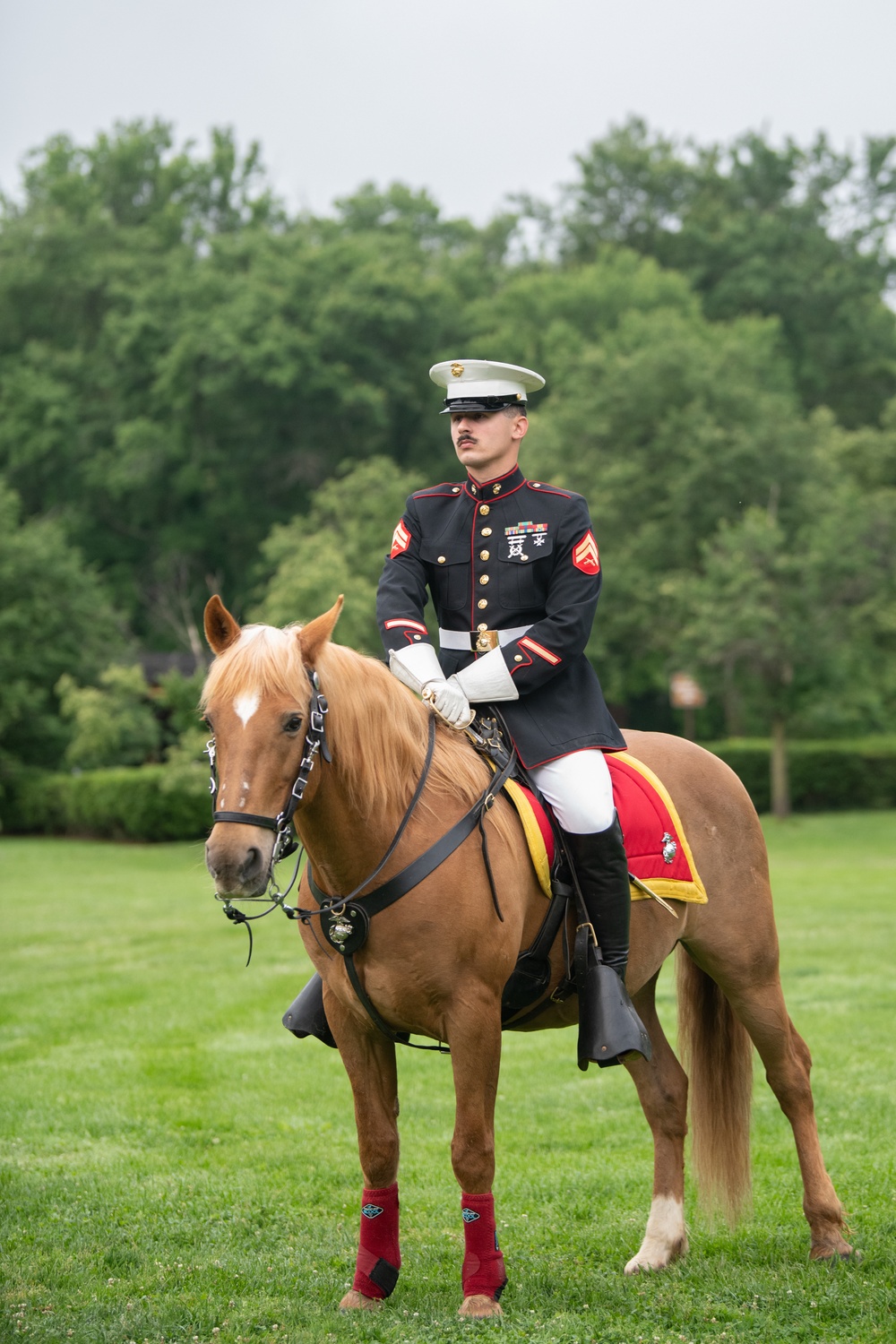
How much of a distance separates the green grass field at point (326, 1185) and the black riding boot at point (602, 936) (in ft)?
3.34

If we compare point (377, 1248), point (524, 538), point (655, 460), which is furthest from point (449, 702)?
point (655, 460)

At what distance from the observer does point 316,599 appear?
29.7 meters

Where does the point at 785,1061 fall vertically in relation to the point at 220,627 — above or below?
below

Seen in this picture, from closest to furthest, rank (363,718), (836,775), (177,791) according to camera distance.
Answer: (363,718) → (177,791) → (836,775)

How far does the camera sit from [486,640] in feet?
16.0

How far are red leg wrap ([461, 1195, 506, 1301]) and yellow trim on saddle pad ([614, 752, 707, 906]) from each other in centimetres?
129

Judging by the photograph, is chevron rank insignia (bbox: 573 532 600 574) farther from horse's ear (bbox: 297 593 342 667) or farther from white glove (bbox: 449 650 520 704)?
horse's ear (bbox: 297 593 342 667)

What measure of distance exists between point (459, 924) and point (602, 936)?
29.8 inches

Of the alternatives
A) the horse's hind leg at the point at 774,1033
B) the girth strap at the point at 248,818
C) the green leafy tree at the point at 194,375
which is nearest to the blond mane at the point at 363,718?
the girth strap at the point at 248,818

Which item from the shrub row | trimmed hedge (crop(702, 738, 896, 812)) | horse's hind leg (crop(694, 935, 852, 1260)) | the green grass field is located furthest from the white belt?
trimmed hedge (crop(702, 738, 896, 812))

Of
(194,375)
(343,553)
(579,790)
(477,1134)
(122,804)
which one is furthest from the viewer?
(194,375)

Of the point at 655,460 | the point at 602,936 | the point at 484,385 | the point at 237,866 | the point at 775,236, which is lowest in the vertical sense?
the point at 602,936

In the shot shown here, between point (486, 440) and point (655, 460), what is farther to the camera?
point (655, 460)

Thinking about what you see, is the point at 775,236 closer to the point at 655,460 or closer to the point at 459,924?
the point at 655,460
